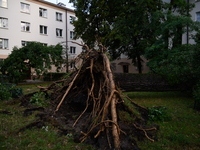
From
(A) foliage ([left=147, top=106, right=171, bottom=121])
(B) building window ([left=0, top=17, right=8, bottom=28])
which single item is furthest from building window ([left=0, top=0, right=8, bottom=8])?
(A) foliage ([left=147, top=106, right=171, bottom=121])

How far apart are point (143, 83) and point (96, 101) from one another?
13.7ft

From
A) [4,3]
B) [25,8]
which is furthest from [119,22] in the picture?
[4,3]

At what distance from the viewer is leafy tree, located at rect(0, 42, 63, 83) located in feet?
41.6

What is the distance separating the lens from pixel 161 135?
3.82 metres

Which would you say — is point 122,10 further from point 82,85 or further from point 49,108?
point 49,108

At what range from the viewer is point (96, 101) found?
4699 mm

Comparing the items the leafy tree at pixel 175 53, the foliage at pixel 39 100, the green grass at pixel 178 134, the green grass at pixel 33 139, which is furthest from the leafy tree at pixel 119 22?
the green grass at pixel 33 139

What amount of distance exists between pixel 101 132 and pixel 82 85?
87.4 inches

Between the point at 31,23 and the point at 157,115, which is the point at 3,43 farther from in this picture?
the point at 157,115

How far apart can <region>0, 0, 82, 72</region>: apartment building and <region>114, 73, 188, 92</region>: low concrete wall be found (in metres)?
12.8

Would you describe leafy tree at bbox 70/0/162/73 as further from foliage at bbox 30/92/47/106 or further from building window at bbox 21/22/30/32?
foliage at bbox 30/92/47/106

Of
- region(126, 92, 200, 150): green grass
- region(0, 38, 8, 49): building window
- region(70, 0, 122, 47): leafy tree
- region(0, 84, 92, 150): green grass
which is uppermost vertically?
region(70, 0, 122, 47): leafy tree

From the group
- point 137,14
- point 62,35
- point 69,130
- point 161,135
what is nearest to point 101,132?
point 69,130

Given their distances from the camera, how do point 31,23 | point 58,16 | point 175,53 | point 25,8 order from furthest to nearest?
point 58,16 < point 31,23 < point 25,8 < point 175,53
